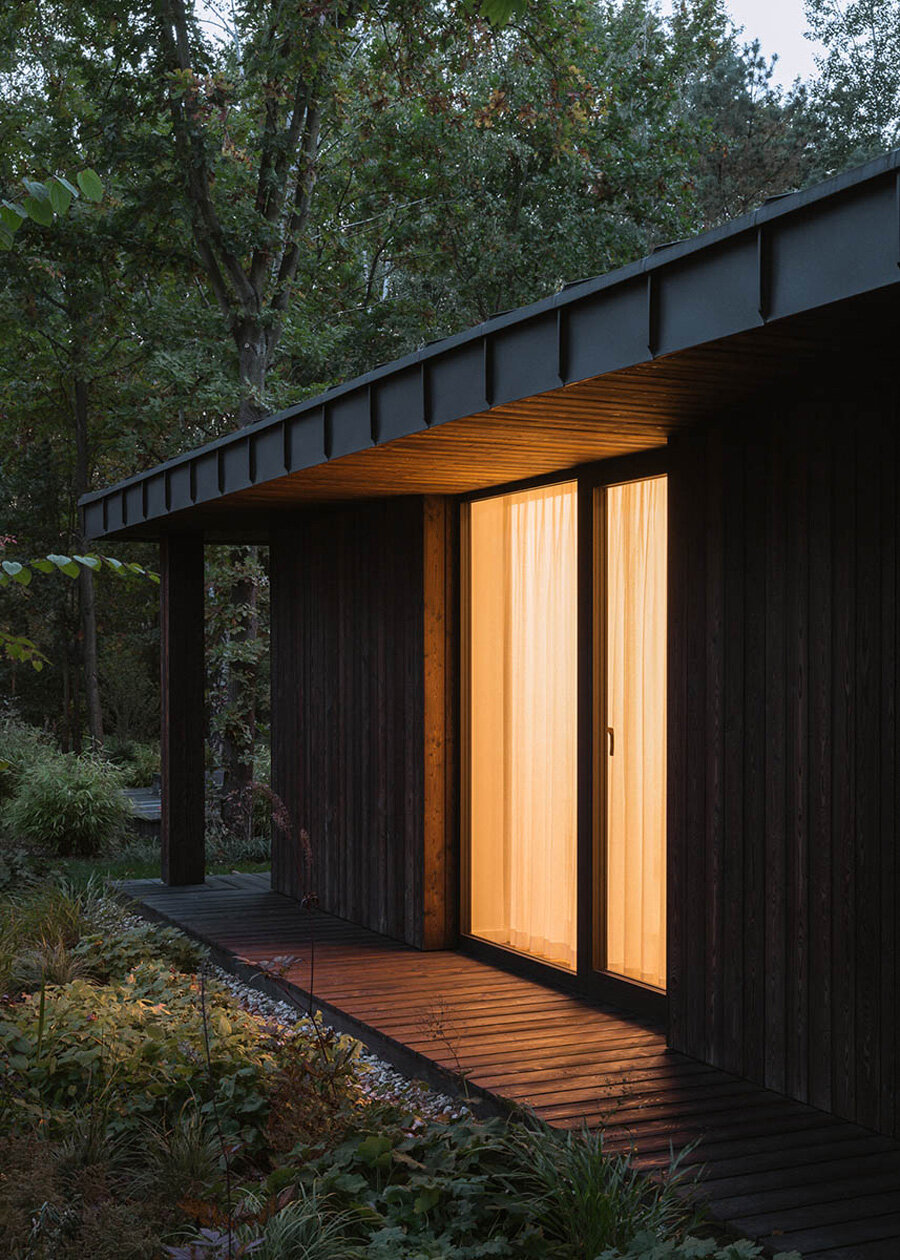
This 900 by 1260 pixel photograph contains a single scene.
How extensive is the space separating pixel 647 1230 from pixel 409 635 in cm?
389

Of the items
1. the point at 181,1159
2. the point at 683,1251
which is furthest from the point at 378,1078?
the point at 683,1251

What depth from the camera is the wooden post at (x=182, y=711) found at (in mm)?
8289

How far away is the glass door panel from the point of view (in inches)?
193

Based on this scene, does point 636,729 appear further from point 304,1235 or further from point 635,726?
point 304,1235

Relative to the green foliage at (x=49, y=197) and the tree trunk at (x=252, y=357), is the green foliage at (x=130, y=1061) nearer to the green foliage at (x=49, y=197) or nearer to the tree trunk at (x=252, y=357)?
the green foliage at (x=49, y=197)

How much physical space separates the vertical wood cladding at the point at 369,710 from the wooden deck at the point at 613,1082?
39cm

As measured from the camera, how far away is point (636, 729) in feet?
16.5

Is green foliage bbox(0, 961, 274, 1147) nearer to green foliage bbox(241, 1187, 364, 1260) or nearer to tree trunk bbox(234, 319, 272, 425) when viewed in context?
green foliage bbox(241, 1187, 364, 1260)

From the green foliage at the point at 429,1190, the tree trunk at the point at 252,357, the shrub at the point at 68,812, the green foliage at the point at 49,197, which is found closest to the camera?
the green foliage at the point at 49,197

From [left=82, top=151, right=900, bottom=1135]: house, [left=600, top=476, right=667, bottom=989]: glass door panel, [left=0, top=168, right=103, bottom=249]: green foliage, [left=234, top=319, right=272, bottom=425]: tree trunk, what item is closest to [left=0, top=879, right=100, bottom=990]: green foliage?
[left=82, top=151, right=900, bottom=1135]: house

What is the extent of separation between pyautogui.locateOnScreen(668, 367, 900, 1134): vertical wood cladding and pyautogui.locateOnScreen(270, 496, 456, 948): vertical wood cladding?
73.8 inches

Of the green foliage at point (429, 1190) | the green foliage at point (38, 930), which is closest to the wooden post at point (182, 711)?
the green foliage at point (38, 930)

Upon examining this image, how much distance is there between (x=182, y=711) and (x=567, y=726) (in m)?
3.64

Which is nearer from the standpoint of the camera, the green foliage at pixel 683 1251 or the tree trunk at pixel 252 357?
the green foliage at pixel 683 1251
